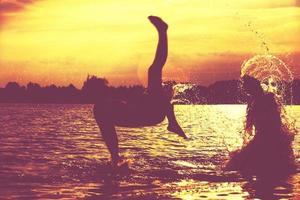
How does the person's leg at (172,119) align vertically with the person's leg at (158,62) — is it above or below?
below

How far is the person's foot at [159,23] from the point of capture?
1352 centimetres

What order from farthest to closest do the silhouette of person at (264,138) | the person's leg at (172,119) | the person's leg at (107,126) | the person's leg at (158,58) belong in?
the silhouette of person at (264,138), the person's leg at (107,126), the person's leg at (172,119), the person's leg at (158,58)

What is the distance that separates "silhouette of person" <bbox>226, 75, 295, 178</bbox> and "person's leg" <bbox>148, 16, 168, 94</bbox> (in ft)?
24.9

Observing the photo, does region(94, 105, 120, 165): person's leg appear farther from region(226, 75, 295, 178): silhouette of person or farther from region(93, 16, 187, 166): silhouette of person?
region(226, 75, 295, 178): silhouette of person

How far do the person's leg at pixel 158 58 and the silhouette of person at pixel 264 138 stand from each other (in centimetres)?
758

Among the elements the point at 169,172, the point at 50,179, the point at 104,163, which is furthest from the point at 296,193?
the point at 104,163

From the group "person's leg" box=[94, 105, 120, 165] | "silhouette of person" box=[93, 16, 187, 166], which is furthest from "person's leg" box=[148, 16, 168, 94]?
"person's leg" box=[94, 105, 120, 165]

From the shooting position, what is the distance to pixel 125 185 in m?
18.3

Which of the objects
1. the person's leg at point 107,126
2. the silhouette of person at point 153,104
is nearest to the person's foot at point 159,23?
the silhouette of person at point 153,104

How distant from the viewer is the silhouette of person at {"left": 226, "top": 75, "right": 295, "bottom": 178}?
21.0m

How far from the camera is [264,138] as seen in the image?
2122cm

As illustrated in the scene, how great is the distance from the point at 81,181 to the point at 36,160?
926 centimetres

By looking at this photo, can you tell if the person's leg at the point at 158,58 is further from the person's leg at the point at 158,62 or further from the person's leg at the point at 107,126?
the person's leg at the point at 107,126

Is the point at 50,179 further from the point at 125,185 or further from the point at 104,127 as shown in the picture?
the point at 104,127
